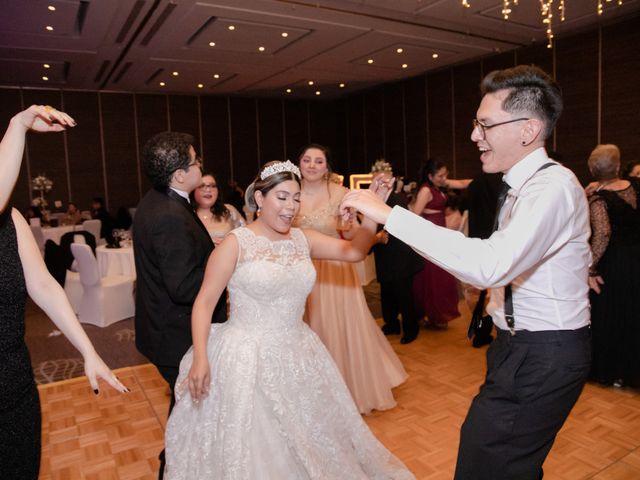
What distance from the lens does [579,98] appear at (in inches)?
324

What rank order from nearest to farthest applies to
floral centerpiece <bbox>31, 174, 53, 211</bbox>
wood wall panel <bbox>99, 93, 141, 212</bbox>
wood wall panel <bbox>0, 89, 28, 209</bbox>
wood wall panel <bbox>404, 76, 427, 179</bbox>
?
floral centerpiece <bbox>31, 174, 53, 211</bbox> < wood wall panel <bbox>0, 89, 28, 209</bbox> < wood wall panel <bbox>404, 76, 427, 179</bbox> < wood wall panel <bbox>99, 93, 141, 212</bbox>

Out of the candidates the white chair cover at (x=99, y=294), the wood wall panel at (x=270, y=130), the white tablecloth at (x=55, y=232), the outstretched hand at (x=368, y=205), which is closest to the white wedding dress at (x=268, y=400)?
the outstretched hand at (x=368, y=205)

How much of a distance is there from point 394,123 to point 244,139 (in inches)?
158

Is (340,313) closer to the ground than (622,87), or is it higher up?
closer to the ground

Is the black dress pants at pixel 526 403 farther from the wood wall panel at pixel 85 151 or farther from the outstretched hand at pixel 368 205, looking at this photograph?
the wood wall panel at pixel 85 151

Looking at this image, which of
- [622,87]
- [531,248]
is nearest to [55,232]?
[531,248]

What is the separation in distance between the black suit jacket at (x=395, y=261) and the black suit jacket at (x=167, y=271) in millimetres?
1542

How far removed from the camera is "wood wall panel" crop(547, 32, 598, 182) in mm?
8023

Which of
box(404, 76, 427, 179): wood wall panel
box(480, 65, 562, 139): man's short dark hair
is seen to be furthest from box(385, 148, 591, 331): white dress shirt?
box(404, 76, 427, 179): wood wall panel

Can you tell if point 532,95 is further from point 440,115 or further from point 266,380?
point 440,115

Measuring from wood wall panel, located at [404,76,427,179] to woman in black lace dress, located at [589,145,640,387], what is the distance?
756 centimetres

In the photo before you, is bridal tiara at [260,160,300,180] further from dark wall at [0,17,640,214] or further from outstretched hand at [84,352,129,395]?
dark wall at [0,17,640,214]

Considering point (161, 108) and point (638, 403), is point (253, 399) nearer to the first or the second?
point (638, 403)

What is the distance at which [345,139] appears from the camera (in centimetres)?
1433
